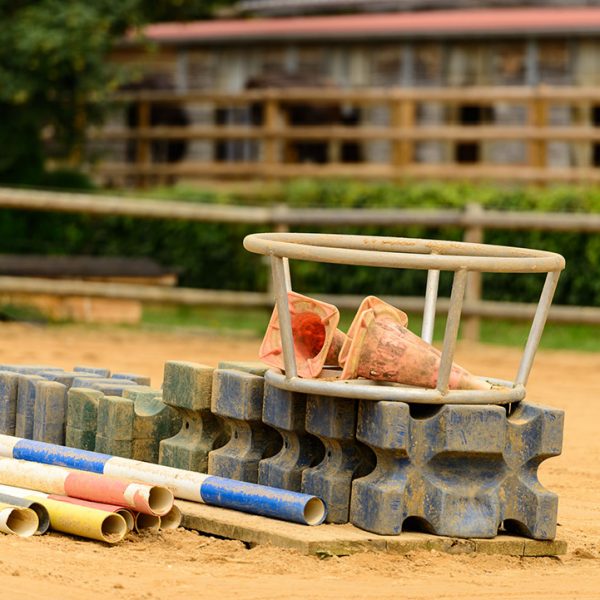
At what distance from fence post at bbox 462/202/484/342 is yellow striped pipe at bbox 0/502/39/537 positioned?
698 centimetres

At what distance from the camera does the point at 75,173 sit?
16.9 m

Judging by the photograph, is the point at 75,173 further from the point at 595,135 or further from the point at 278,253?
the point at 278,253

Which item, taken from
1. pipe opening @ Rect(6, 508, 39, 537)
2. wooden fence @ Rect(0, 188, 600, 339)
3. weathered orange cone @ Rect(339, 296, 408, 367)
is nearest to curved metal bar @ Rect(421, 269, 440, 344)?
weathered orange cone @ Rect(339, 296, 408, 367)

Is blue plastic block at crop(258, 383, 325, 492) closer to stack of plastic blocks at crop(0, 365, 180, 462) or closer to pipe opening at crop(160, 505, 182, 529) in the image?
pipe opening at crop(160, 505, 182, 529)

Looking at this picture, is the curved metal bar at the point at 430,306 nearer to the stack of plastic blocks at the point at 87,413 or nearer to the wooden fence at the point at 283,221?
A: the stack of plastic blocks at the point at 87,413

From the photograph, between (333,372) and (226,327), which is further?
(226,327)

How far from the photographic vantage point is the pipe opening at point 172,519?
4.25 m

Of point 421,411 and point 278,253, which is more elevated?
point 278,253

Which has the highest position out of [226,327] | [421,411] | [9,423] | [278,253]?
[278,253]

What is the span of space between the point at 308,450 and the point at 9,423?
1.38m

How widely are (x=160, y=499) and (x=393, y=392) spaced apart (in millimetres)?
779

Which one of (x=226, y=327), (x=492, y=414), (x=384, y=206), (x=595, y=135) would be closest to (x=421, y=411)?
(x=492, y=414)

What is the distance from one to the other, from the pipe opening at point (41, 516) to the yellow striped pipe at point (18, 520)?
0.02 m

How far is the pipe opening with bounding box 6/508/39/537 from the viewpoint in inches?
163
